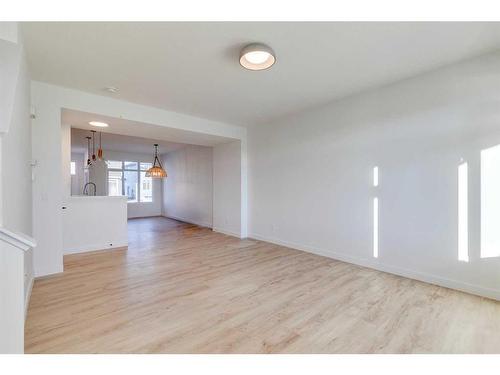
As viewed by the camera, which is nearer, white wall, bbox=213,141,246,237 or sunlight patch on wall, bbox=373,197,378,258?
sunlight patch on wall, bbox=373,197,378,258

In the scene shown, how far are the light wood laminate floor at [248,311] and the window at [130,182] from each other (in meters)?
5.84

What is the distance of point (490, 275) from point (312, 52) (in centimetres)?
291

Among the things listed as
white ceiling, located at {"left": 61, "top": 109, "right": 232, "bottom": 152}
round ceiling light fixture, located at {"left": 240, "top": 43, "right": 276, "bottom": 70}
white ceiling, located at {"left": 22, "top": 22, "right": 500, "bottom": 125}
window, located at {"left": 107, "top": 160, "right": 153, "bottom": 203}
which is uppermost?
white ceiling, located at {"left": 22, "top": 22, "right": 500, "bottom": 125}

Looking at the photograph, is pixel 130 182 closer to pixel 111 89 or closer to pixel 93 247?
pixel 93 247

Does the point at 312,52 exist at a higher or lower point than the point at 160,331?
higher

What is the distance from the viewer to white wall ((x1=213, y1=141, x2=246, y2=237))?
17.5 feet

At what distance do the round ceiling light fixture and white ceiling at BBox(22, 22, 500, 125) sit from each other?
0.06m

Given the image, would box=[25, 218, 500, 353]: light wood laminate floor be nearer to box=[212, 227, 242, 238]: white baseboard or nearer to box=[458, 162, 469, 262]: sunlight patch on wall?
box=[458, 162, 469, 262]: sunlight patch on wall

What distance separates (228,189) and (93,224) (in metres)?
2.76

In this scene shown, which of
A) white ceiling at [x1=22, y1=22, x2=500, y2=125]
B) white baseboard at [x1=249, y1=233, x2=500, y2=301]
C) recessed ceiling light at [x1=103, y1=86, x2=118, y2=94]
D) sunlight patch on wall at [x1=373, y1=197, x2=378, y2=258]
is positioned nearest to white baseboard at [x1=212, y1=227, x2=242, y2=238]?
white baseboard at [x1=249, y1=233, x2=500, y2=301]
